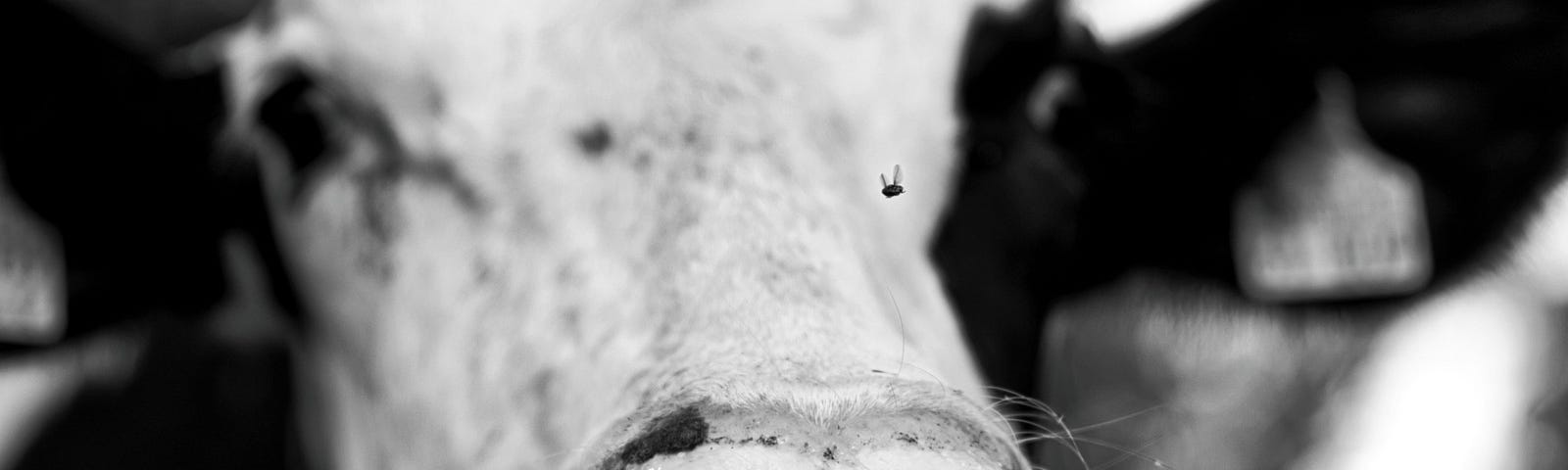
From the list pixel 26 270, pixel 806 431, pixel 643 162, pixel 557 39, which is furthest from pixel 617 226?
pixel 26 270

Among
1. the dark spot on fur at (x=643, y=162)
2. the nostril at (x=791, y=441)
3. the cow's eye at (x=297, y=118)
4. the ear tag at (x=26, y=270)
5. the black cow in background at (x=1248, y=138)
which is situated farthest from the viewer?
the black cow in background at (x=1248, y=138)

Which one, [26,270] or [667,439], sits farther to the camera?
[26,270]

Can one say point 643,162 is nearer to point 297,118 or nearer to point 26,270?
point 297,118

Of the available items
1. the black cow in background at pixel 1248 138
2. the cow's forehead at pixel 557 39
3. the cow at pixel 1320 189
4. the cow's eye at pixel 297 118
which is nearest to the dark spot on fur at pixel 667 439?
the cow's forehead at pixel 557 39

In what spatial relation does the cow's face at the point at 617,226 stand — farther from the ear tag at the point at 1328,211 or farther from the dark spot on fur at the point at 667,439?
the ear tag at the point at 1328,211

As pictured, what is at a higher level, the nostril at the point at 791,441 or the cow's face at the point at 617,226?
the cow's face at the point at 617,226

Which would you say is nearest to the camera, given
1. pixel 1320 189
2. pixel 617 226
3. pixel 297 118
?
pixel 617 226

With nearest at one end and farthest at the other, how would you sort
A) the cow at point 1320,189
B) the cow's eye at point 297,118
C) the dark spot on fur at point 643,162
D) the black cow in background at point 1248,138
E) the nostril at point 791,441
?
the nostril at point 791,441 < the dark spot on fur at point 643,162 < the cow's eye at point 297,118 < the black cow in background at point 1248,138 < the cow at point 1320,189

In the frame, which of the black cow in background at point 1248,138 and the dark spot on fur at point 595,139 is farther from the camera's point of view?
the black cow in background at point 1248,138
